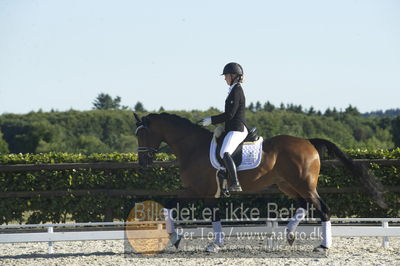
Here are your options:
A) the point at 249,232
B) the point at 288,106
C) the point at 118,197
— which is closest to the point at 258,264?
the point at 249,232

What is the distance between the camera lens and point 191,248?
26.7 feet

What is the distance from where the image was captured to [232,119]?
768cm

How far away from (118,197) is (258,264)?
170 inches

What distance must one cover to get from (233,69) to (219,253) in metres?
2.32

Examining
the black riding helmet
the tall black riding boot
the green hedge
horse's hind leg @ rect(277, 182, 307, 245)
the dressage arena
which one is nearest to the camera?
the dressage arena

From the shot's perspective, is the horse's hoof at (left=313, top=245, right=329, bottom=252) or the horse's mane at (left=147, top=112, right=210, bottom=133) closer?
the horse's hoof at (left=313, top=245, right=329, bottom=252)

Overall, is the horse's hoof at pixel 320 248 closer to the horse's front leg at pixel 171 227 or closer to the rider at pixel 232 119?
the rider at pixel 232 119

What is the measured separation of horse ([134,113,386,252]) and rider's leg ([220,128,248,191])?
25cm

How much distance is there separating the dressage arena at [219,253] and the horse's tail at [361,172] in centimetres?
53

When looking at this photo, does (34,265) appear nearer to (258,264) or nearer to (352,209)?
(258,264)

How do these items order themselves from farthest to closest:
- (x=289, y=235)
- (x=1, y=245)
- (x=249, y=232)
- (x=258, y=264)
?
(x=1, y=245)
(x=249, y=232)
(x=289, y=235)
(x=258, y=264)

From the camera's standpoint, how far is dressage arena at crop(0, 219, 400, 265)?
700 cm

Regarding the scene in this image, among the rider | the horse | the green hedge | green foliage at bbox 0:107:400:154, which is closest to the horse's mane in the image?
the horse

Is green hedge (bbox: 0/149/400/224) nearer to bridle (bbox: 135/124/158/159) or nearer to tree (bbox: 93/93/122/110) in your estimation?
bridle (bbox: 135/124/158/159)
